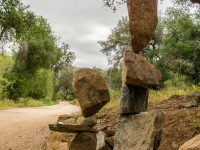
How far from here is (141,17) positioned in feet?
10.6

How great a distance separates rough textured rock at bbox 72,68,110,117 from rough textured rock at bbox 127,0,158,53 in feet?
3.82

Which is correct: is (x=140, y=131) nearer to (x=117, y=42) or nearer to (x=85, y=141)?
(x=85, y=141)

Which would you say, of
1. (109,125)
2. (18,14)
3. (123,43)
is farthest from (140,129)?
(123,43)

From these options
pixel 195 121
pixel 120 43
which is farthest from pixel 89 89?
pixel 120 43

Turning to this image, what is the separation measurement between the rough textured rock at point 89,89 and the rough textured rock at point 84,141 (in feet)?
1.58

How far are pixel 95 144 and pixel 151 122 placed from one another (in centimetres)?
Answer: 142

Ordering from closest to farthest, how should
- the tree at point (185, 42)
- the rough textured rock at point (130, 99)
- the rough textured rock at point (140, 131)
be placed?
the rough textured rock at point (140, 131) → the rough textured rock at point (130, 99) → the tree at point (185, 42)

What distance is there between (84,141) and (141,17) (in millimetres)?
2271

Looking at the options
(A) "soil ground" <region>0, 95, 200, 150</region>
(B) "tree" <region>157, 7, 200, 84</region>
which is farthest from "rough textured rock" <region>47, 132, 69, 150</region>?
(B) "tree" <region>157, 7, 200, 84</region>

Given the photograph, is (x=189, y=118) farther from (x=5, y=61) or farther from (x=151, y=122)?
(x=5, y=61)

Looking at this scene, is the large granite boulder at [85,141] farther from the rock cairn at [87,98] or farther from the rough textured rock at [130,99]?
the rough textured rock at [130,99]

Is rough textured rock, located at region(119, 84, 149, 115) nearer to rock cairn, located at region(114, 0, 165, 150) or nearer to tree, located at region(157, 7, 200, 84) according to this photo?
rock cairn, located at region(114, 0, 165, 150)

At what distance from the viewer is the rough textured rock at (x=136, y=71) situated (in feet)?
10.6

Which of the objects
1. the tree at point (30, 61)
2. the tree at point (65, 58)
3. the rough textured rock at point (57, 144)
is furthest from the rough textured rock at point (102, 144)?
the tree at point (65, 58)
